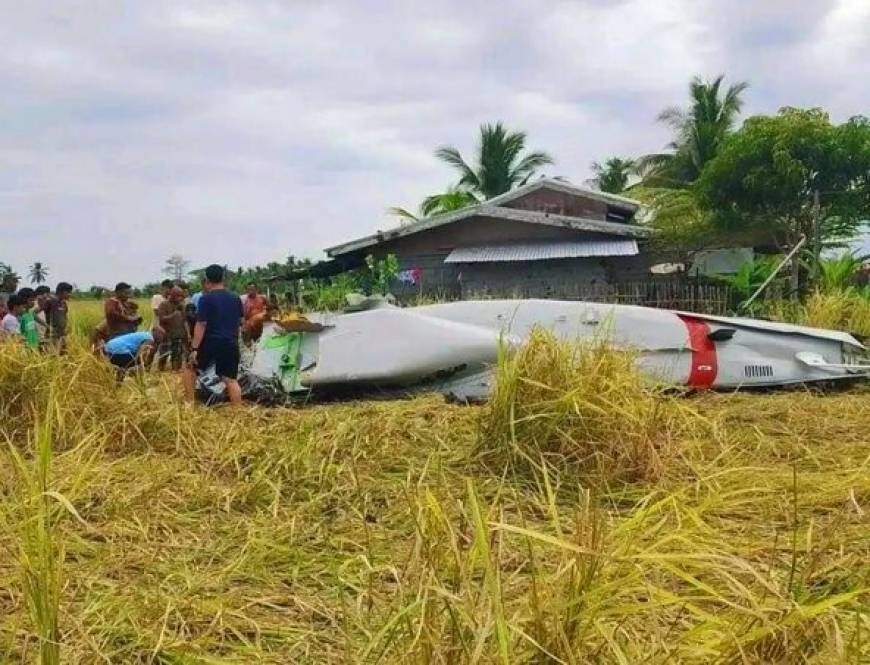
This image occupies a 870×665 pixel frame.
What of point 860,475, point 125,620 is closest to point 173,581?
point 125,620

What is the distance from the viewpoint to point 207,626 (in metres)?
2.44

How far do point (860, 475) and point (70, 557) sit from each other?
3.27m

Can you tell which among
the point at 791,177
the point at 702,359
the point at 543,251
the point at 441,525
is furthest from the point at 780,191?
the point at 441,525

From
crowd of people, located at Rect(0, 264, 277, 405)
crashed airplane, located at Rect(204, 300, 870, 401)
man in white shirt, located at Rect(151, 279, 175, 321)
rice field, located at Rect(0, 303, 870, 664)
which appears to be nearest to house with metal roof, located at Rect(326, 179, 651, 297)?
crowd of people, located at Rect(0, 264, 277, 405)

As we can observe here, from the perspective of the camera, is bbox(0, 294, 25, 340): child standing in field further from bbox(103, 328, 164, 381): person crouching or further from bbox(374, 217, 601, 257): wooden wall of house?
bbox(374, 217, 601, 257): wooden wall of house

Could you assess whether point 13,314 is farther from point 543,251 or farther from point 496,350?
point 543,251

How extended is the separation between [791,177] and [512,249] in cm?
535

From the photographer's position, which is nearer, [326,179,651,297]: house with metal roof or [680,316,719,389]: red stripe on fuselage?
[680,316,719,389]: red stripe on fuselage

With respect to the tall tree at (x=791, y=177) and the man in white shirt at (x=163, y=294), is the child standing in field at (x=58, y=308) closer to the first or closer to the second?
the man in white shirt at (x=163, y=294)

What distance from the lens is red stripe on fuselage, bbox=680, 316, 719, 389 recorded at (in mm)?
6980

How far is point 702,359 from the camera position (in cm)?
702

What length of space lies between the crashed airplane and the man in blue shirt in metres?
0.21

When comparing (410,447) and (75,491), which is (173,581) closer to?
(75,491)

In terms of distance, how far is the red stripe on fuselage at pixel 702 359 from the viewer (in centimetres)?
698
